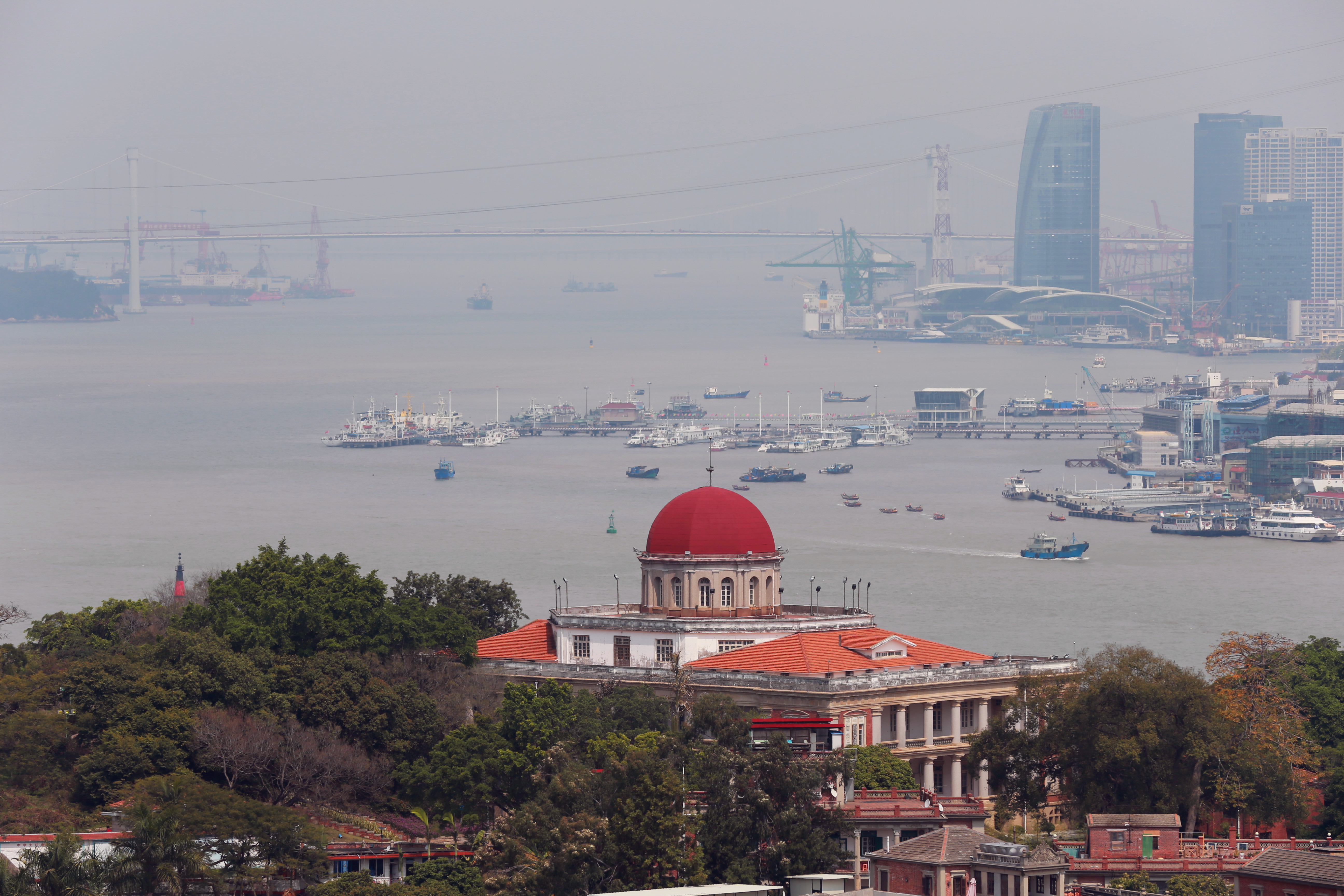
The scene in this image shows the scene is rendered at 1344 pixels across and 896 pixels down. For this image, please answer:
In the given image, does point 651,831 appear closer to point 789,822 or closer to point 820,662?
point 789,822

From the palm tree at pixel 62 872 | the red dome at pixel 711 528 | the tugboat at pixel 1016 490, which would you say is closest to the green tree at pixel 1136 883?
the palm tree at pixel 62 872

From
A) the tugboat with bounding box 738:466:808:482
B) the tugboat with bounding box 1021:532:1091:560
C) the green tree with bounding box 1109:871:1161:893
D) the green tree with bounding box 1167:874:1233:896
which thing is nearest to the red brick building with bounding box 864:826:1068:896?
the green tree with bounding box 1109:871:1161:893

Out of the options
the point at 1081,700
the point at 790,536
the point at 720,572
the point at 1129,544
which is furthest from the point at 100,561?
the point at 1081,700

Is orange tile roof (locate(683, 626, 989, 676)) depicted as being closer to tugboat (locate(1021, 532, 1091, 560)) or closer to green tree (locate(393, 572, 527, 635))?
green tree (locate(393, 572, 527, 635))

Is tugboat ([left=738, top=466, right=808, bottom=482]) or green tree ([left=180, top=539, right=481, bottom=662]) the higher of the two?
green tree ([left=180, top=539, right=481, bottom=662])

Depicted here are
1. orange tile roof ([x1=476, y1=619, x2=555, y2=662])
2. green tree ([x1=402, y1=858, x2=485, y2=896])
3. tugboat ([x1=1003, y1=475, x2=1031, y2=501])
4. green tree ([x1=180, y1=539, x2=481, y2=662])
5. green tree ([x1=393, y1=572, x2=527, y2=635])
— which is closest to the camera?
green tree ([x1=402, y1=858, x2=485, y2=896])

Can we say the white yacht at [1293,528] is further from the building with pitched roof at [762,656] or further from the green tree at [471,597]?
the building with pitched roof at [762,656]
